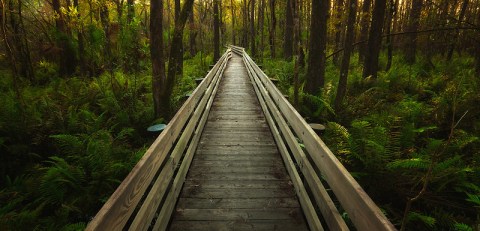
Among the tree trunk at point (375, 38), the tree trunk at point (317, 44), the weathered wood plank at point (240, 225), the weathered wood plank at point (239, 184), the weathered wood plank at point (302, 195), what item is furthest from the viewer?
the tree trunk at point (375, 38)

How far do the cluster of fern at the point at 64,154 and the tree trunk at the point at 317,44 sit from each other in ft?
14.9

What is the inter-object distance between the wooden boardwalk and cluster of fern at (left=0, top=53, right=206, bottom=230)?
53.0 inches

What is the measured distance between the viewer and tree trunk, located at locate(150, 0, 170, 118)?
24.1 ft

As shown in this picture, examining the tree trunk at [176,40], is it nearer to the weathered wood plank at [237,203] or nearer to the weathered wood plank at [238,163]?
the weathered wood plank at [238,163]

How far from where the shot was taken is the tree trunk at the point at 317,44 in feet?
25.8

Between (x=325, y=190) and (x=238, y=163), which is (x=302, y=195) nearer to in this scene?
(x=325, y=190)

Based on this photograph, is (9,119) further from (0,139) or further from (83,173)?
(83,173)

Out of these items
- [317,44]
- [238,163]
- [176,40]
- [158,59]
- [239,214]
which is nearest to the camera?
[239,214]

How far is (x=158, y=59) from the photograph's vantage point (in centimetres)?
773

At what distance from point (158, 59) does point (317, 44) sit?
15.3 feet

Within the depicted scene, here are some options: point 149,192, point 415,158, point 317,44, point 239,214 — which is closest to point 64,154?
point 149,192

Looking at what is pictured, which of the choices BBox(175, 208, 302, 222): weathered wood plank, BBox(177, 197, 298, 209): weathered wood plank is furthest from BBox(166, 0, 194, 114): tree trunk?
BBox(175, 208, 302, 222): weathered wood plank

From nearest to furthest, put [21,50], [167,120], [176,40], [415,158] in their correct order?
[415,158] → [176,40] → [167,120] → [21,50]

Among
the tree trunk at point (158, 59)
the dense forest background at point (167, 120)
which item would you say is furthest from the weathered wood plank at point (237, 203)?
the tree trunk at point (158, 59)
